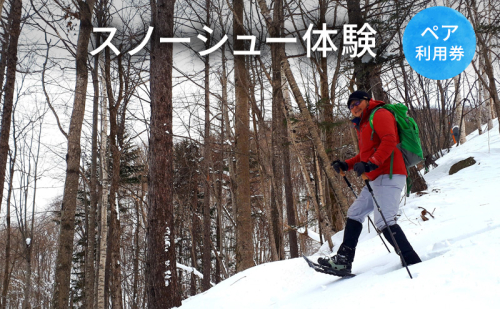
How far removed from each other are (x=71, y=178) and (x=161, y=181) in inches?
121

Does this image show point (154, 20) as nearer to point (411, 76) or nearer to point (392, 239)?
point (392, 239)

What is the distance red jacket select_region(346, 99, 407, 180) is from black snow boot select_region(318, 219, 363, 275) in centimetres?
56

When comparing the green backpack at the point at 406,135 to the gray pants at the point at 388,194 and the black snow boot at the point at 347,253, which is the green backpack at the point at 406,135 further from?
the black snow boot at the point at 347,253

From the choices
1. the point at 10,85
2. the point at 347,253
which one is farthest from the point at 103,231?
the point at 347,253

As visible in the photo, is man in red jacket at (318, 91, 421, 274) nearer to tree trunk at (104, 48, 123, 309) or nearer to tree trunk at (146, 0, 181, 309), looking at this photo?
tree trunk at (146, 0, 181, 309)

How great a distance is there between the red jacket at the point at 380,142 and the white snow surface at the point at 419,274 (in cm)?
85

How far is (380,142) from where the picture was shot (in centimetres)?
305

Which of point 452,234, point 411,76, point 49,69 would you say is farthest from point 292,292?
point 411,76

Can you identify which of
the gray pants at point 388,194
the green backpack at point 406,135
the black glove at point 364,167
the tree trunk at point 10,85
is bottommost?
the gray pants at point 388,194

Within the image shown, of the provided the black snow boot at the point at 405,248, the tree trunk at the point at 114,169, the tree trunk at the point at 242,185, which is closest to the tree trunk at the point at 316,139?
the tree trunk at the point at 242,185

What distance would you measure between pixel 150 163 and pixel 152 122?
2.19 feet

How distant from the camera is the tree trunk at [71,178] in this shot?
672cm

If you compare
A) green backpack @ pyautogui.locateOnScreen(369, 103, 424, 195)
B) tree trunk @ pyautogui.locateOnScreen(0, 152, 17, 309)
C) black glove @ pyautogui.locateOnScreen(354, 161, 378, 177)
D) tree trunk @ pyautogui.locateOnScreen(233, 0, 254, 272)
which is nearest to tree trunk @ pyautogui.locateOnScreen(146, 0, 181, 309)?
tree trunk @ pyautogui.locateOnScreen(233, 0, 254, 272)

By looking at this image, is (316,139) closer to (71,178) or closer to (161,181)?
(161,181)
